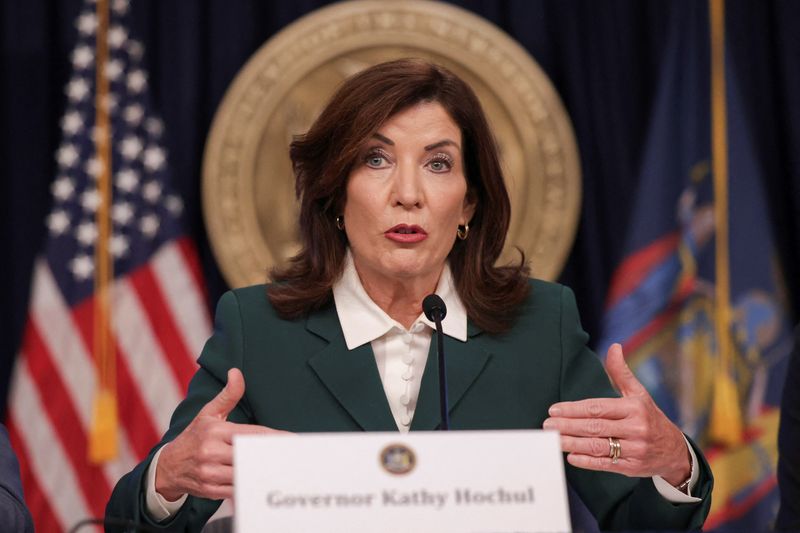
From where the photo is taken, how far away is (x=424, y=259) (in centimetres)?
229

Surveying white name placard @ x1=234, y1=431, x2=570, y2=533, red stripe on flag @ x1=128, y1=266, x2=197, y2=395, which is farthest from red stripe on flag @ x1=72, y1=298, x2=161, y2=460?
white name placard @ x1=234, y1=431, x2=570, y2=533

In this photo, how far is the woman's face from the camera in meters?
2.27

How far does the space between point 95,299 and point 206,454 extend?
2511mm

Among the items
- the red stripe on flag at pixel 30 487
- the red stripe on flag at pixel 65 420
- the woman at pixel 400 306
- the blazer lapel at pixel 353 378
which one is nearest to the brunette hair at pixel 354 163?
the woman at pixel 400 306

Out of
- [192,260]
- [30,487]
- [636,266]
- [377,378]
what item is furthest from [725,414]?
[30,487]

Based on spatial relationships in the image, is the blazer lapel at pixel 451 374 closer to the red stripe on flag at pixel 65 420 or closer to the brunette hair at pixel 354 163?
the brunette hair at pixel 354 163

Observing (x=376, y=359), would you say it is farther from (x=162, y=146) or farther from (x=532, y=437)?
(x=162, y=146)

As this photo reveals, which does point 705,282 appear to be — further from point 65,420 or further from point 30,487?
point 30,487

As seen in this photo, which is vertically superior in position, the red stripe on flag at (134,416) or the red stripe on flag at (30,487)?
the red stripe on flag at (134,416)

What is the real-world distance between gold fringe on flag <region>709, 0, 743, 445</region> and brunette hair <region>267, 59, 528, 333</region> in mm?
1805

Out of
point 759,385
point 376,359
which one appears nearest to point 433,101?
point 376,359

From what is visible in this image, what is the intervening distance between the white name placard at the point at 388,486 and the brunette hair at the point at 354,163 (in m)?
0.89

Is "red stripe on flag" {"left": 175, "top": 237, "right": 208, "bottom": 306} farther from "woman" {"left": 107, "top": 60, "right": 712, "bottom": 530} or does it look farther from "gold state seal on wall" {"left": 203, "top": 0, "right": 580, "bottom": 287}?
"woman" {"left": 107, "top": 60, "right": 712, "bottom": 530}

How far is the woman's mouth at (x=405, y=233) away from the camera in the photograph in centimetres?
227
